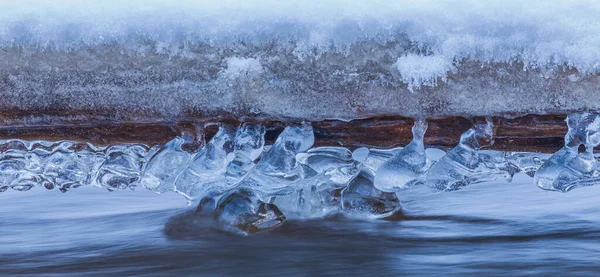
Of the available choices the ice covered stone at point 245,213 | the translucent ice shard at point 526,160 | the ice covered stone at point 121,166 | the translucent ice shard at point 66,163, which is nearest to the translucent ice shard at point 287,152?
the ice covered stone at point 245,213

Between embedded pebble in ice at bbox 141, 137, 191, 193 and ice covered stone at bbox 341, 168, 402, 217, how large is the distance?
0.50 meters

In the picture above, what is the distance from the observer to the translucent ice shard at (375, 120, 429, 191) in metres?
1.41

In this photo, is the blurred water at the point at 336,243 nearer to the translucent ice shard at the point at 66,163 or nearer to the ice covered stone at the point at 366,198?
the ice covered stone at the point at 366,198

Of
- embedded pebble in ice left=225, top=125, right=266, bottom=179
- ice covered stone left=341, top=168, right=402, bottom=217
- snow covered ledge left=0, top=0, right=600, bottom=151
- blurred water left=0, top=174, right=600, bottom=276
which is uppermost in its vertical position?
snow covered ledge left=0, top=0, right=600, bottom=151

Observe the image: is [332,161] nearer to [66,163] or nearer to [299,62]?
[299,62]

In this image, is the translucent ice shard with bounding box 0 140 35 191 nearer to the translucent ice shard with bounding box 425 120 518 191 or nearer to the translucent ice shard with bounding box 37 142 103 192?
the translucent ice shard with bounding box 37 142 103 192

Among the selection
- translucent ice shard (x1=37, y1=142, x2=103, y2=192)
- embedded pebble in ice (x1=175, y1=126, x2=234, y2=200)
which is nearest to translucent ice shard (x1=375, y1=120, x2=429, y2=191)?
embedded pebble in ice (x1=175, y1=126, x2=234, y2=200)

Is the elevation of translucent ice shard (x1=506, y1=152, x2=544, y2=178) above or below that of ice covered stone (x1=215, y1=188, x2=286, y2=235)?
above

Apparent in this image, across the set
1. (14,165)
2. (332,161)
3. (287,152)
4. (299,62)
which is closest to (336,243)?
(332,161)

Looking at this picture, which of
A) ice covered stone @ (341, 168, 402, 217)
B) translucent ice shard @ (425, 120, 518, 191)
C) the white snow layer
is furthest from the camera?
ice covered stone @ (341, 168, 402, 217)

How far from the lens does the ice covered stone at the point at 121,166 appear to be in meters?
1.58

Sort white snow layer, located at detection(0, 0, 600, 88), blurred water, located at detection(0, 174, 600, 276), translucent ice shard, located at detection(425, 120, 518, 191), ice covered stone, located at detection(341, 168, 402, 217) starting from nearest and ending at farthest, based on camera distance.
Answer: white snow layer, located at detection(0, 0, 600, 88) < translucent ice shard, located at detection(425, 120, 518, 191) < blurred water, located at detection(0, 174, 600, 276) < ice covered stone, located at detection(341, 168, 402, 217)

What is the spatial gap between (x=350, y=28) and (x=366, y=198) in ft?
2.35

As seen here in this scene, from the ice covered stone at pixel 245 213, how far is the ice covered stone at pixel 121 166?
0.83 feet
